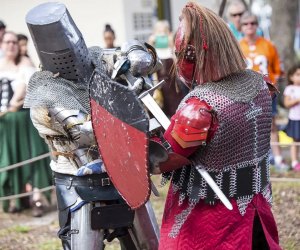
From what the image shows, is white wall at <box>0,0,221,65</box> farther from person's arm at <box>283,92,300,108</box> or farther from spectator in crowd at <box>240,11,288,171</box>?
person's arm at <box>283,92,300,108</box>

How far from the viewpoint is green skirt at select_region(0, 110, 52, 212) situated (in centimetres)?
667

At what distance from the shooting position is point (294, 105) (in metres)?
7.28

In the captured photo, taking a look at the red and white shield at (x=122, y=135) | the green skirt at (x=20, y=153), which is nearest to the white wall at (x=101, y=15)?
the green skirt at (x=20, y=153)

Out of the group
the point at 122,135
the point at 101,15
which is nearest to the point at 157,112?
the point at 122,135

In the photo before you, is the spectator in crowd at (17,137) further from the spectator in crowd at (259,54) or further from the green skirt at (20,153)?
the spectator in crowd at (259,54)

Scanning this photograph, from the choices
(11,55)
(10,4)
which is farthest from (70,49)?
(10,4)

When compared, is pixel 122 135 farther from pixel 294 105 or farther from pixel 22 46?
pixel 294 105

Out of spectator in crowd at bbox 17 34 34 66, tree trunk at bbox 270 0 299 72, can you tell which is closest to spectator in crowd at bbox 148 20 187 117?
spectator in crowd at bbox 17 34 34 66

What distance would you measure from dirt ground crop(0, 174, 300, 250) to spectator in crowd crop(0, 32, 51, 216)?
0.65ft

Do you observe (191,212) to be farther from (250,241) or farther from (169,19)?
(169,19)

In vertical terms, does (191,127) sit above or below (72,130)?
above

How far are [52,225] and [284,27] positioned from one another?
6.18 metres

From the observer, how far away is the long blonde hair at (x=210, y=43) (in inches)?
105

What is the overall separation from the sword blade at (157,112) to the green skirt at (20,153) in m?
3.98
